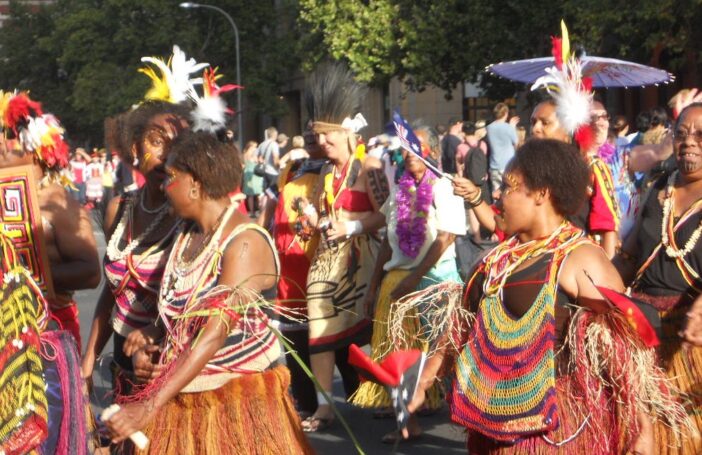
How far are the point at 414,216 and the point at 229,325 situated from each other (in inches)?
122

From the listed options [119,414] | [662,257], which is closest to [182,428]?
[119,414]

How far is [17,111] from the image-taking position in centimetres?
507

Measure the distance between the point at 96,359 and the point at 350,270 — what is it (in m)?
2.43

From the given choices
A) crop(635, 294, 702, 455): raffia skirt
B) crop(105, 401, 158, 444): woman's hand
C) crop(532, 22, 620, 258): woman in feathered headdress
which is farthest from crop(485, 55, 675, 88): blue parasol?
crop(105, 401, 158, 444): woman's hand

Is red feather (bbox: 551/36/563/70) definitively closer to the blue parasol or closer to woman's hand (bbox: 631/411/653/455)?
the blue parasol

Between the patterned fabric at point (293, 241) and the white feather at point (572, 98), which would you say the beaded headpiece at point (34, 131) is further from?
the patterned fabric at point (293, 241)

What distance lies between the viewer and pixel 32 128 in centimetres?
501

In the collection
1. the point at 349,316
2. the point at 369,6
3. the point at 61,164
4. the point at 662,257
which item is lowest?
the point at 349,316

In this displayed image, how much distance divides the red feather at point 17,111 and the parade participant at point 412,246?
8.73ft

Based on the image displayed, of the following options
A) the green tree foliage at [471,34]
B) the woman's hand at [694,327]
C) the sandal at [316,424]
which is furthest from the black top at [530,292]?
the green tree foliage at [471,34]

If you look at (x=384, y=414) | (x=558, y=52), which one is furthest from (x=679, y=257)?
(x=384, y=414)

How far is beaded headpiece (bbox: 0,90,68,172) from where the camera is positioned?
5.02 meters

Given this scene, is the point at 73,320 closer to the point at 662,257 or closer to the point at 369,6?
the point at 662,257

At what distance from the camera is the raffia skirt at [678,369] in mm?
4711
